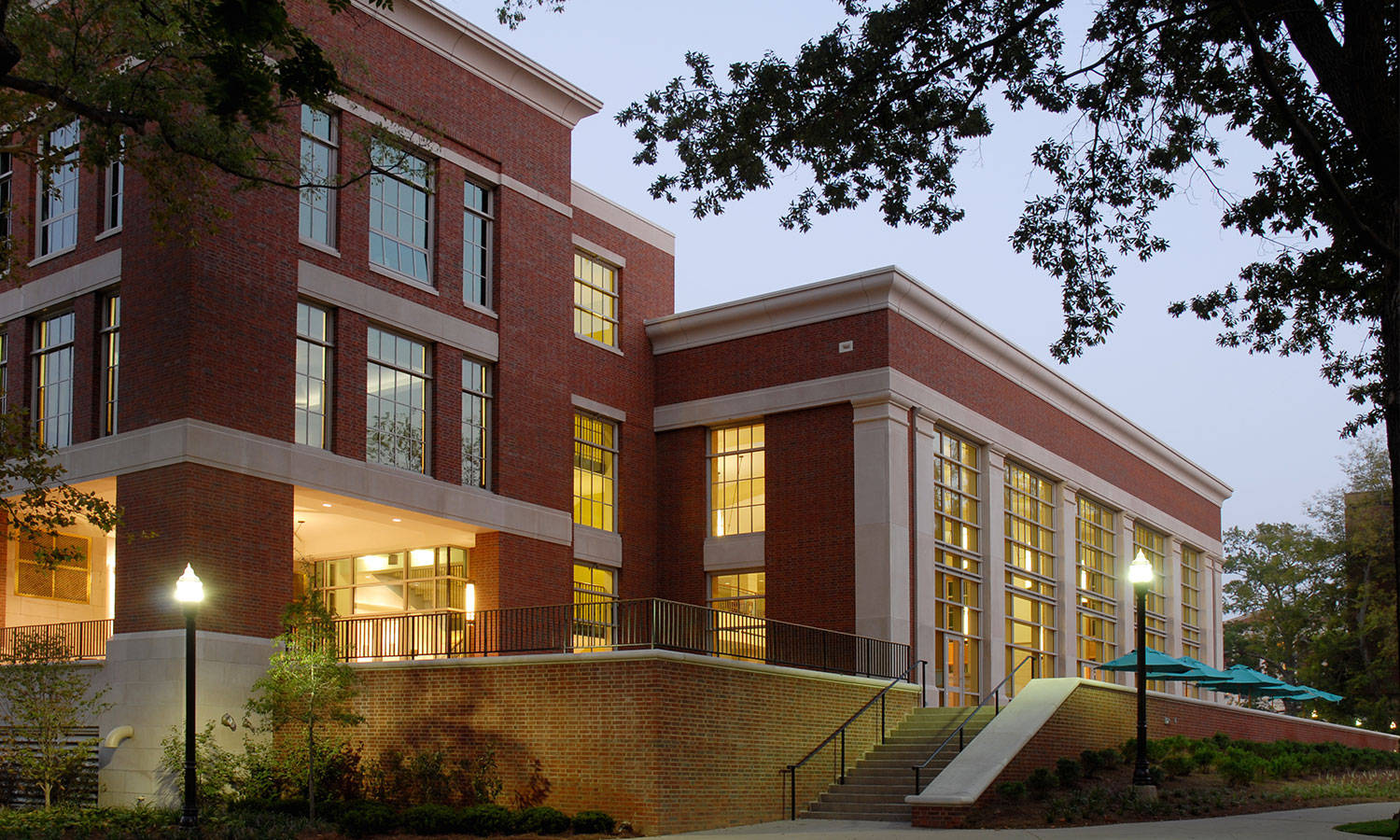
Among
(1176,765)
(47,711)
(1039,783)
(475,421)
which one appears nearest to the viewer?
(1039,783)

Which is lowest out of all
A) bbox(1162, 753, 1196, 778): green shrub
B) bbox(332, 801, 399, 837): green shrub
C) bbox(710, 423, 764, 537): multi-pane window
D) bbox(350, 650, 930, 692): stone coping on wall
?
bbox(332, 801, 399, 837): green shrub

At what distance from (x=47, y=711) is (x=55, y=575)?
7835mm

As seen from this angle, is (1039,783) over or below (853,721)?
below

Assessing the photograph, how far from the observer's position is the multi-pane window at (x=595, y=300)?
36.0 meters

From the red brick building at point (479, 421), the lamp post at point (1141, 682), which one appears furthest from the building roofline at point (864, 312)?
the lamp post at point (1141, 682)

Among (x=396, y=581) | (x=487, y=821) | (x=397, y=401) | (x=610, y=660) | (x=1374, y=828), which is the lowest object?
(x=487, y=821)

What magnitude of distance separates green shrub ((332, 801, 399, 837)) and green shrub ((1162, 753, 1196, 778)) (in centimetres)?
1409

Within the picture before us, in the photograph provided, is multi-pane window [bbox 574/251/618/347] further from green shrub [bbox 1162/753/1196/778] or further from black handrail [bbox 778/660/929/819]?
green shrub [bbox 1162/753/1196/778]

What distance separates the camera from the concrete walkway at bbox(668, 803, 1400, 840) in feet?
63.9

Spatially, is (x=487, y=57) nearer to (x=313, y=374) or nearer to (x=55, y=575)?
(x=313, y=374)

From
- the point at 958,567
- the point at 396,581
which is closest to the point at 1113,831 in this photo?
the point at 958,567

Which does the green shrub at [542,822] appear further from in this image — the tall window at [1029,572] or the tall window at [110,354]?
the tall window at [1029,572]

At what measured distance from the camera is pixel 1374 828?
19.8 metres

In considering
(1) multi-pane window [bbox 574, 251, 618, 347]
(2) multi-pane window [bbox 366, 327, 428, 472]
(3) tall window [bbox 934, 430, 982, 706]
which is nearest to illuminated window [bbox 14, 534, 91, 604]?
(2) multi-pane window [bbox 366, 327, 428, 472]
